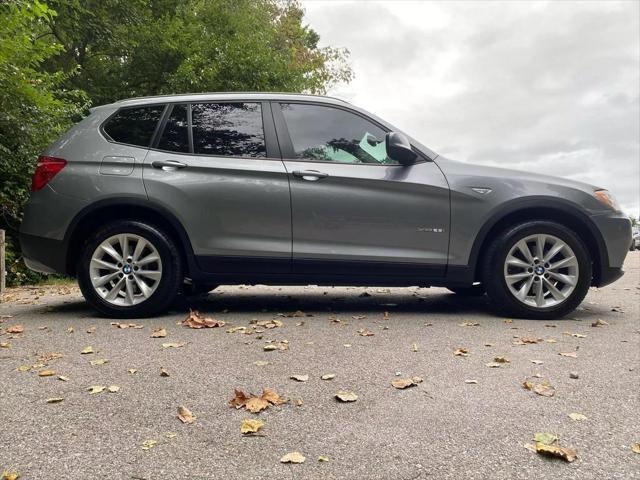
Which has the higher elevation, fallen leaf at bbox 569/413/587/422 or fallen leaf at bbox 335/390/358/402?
fallen leaf at bbox 569/413/587/422

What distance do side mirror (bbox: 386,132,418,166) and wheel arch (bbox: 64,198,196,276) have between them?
1866mm

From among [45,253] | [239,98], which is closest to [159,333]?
[45,253]

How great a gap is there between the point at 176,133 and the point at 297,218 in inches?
51.6

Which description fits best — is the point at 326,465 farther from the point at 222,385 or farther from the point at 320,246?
the point at 320,246

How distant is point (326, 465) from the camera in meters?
1.97

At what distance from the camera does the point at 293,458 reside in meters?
2.02

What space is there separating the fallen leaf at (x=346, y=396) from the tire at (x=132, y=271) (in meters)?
2.30

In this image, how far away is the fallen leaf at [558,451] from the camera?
2018 mm

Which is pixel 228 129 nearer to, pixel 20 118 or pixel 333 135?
pixel 333 135

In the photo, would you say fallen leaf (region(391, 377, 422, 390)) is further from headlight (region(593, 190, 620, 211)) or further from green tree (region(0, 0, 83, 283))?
green tree (region(0, 0, 83, 283))

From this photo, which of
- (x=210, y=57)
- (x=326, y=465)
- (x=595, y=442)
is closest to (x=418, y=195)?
(x=595, y=442)

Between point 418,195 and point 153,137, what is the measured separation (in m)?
2.34

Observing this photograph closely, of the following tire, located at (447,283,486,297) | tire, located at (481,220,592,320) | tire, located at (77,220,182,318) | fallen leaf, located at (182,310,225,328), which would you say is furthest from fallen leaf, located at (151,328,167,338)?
tire, located at (447,283,486,297)

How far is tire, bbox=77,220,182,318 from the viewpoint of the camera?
4504mm
